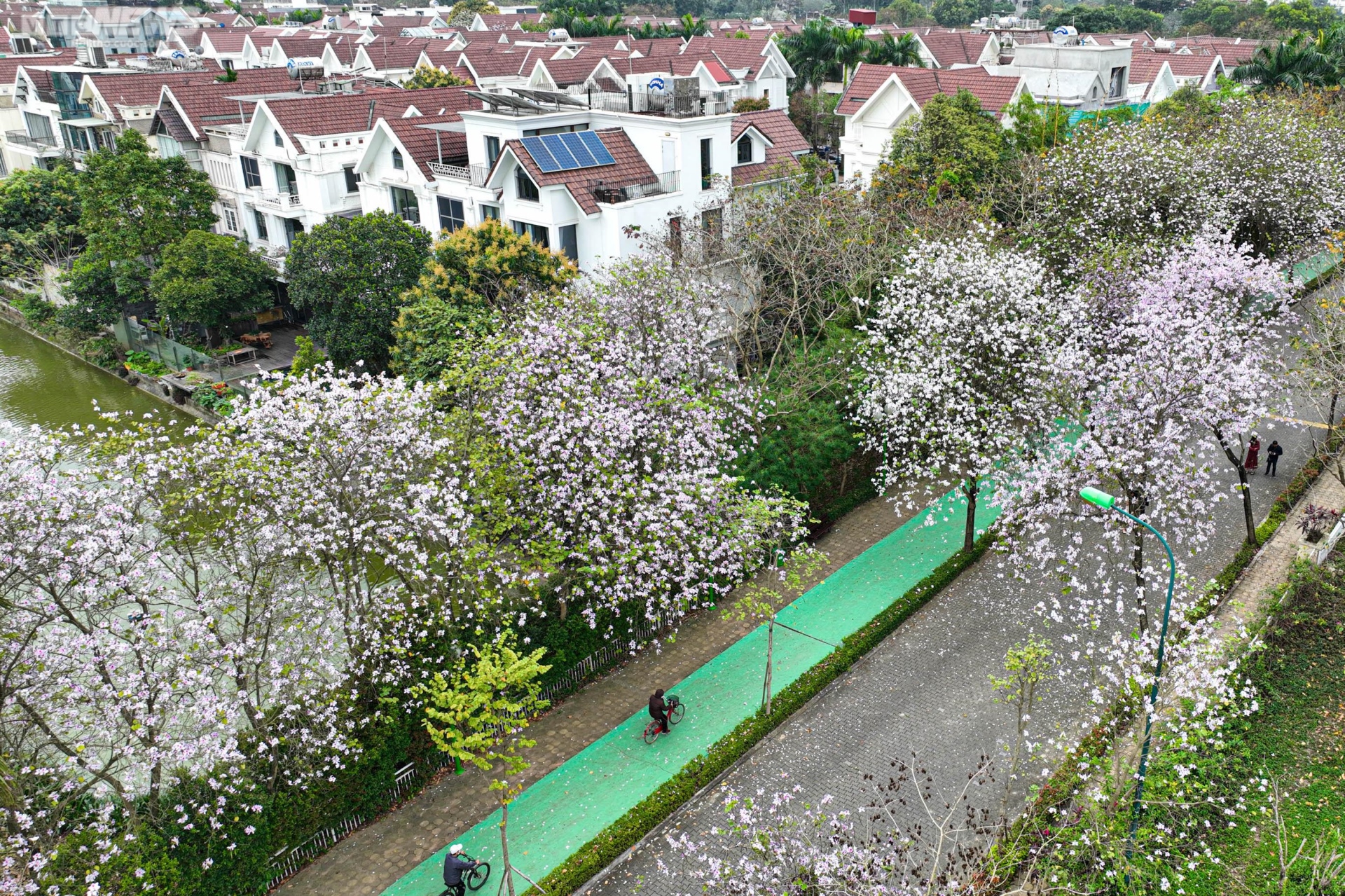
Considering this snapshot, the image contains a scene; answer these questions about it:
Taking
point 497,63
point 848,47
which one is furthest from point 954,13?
point 497,63

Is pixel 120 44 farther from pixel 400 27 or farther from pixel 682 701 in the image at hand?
pixel 682 701

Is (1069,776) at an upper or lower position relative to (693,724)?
upper

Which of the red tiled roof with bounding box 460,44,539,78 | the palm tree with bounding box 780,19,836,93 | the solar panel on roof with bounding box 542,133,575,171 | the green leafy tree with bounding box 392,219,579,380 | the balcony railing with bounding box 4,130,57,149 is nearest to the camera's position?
the green leafy tree with bounding box 392,219,579,380

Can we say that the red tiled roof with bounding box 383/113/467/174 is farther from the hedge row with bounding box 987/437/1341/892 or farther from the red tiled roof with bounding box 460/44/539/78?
the red tiled roof with bounding box 460/44/539/78

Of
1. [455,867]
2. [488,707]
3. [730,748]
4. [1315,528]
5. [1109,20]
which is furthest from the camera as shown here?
[1109,20]

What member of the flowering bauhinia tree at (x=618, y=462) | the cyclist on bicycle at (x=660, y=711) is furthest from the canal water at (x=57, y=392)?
the cyclist on bicycle at (x=660, y=711)

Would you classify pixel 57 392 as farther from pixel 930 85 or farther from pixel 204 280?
pixel 930 85

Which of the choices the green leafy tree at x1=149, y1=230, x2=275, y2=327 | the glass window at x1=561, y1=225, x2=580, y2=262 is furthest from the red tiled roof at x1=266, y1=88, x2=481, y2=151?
the glass window at x1=561, y1=225, x2=580, y2=262

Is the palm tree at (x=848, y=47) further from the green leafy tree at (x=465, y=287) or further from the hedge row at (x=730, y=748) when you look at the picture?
the hedge row at (x=730, y=748)
